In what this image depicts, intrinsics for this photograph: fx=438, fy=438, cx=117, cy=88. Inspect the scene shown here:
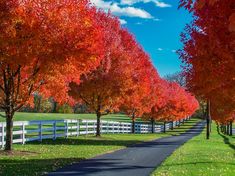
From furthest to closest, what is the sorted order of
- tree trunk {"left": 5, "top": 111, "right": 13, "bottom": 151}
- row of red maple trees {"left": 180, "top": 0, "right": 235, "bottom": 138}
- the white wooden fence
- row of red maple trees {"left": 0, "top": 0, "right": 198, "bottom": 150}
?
the white wooden fence
tree trunk {"left": 5, "top": 111, "right": 13, "bottom": 151}
row of red maple trees {"left": 0, "top": 0, "right": 198, "bottom": 150}
row of red maple trees {"left": 180, "top": 0, "right": 235, "bottom": 138}

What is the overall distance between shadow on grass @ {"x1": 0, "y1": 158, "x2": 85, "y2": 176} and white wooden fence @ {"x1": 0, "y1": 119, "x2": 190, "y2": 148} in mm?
6184

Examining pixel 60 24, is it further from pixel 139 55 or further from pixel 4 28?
pixel 139 55

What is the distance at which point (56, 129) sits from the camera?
31.3 m

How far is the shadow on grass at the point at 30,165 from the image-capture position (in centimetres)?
1409

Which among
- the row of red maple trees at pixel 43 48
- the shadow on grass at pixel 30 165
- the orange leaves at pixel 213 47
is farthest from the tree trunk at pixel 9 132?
the orange leaves at pixel 213 47

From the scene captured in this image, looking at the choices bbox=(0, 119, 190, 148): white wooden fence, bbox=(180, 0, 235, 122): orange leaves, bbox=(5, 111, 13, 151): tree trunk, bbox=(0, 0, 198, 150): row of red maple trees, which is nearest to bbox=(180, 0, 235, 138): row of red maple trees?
bbox=(180, 0, 235, 122): orange leaves

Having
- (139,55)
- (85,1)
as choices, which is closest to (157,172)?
(85,1)

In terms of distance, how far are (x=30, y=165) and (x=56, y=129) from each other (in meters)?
15.5

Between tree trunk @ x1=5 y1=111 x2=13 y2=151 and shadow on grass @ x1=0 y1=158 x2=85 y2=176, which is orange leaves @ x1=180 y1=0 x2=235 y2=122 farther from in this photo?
tree trunk @ x1=5 y1=111 x2=13 y2=151

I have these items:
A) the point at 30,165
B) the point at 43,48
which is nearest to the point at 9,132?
the point at 43,48

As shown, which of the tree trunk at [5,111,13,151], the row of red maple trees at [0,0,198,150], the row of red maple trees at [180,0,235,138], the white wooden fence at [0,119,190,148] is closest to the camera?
the row of red maple trees at [180,0,235,138]

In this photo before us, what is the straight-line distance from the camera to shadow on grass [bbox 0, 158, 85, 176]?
46.2ft

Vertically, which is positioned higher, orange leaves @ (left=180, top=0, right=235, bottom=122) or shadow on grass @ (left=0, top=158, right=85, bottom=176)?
A: orange leaves @ (left=180, top=0, right=235, bottom=122)

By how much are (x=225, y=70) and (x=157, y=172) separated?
14.5 ft
